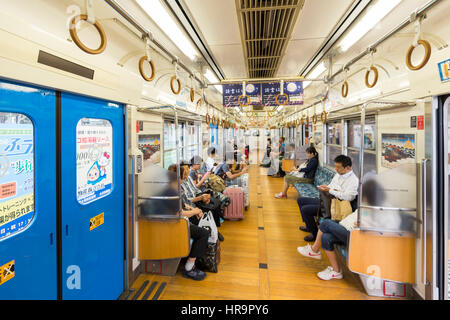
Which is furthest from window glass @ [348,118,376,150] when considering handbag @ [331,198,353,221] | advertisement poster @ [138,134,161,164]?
advertisement poster @ [138,134,161,164]

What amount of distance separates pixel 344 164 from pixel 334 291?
180 cm

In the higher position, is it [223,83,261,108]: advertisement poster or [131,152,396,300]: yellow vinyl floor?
[223,83,261,108]: advertisement poster

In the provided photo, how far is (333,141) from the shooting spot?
668 cm

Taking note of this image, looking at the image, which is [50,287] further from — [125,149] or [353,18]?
[353,18]

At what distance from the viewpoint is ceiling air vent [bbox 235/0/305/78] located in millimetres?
2619

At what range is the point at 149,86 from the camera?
12.9 ft

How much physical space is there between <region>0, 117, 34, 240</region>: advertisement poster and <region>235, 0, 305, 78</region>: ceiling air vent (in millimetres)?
2386

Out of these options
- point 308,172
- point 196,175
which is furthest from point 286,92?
Answer: point 196,175

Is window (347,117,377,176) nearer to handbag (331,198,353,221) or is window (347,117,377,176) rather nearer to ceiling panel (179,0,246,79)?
handbag (331,198,353,221)

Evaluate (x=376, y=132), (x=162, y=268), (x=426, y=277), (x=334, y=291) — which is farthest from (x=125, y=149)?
(x=376, y=132)

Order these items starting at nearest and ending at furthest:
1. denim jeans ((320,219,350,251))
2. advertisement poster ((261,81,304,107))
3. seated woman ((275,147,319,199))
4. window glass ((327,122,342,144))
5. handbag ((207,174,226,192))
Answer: denim jeans ((320,219,350,251)), handbag ((207,174,226,192)), advertisement poster ((261,81,304,107)), window glass ((327,122,342,144)), seated woman ((275,147,319,199))

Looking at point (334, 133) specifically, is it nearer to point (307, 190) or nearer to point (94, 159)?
point (307, 190)

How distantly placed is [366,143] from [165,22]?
4.22 m

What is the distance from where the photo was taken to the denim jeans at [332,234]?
3.03m
